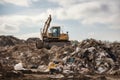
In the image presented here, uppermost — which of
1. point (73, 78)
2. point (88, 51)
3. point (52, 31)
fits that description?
point (52, 31)

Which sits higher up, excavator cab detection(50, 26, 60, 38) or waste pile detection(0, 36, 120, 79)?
excavator cab detection(50, 26, 60, 38)

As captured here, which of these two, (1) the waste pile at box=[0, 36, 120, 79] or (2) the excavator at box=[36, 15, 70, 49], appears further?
(2) the excavator at box=[36, 15, 70, 49]

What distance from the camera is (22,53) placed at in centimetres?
3684

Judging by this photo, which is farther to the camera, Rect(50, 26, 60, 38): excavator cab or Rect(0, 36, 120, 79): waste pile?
Rect(50, 26, 60, 38): excavator cab

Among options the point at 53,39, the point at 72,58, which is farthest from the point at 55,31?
the point at 72,58

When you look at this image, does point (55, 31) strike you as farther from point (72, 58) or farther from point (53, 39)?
point (72, 58)

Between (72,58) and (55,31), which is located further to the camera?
(55,31)

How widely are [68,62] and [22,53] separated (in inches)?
A: 412

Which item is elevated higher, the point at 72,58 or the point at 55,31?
the point at 55,31

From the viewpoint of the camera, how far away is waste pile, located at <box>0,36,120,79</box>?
2584 centimetres

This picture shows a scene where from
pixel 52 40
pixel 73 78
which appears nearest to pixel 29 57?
pixel 52 40

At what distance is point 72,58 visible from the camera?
28391mm

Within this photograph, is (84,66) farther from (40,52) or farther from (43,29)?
(43,29)

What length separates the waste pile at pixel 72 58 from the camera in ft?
84.8
